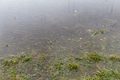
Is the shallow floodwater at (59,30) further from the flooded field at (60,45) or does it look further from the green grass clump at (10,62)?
the green grass clump at (10,62)

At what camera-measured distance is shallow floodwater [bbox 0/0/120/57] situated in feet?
15.2

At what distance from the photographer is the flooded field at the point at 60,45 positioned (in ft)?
10.8

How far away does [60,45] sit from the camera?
481 cm

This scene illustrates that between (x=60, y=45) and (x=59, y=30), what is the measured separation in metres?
1.74

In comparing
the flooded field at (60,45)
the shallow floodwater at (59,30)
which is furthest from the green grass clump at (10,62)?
the shallow floodwater at (59,30)

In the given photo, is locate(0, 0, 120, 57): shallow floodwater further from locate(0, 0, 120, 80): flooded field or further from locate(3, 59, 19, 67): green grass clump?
locate(3, 59, 19, 67): green grass clump

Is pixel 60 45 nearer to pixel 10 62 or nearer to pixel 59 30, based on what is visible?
pixel 59 30

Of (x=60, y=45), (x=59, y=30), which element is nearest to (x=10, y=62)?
(x=60, y=45)

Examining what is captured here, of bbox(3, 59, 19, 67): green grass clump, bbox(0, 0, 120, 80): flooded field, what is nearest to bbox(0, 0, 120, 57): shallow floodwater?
bbox(0, 0, 120, 80): flooded field

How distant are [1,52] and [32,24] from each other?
338 centimetres

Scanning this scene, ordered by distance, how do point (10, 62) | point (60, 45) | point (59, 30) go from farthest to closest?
1. point (59, 30)
2. point (60, 45)
3. point (10, 62)

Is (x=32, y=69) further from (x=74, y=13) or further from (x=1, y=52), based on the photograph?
(x=74, y=13)

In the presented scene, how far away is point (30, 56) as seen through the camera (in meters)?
4.14

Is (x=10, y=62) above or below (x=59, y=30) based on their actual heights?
below
